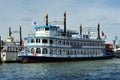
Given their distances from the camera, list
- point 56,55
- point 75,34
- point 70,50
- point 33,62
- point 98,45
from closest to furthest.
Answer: point 33,62 < point 56,55 < point 70,50 < point 75,34 < point 98,45

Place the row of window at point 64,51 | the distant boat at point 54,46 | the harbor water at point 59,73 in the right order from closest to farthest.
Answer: the harbor water at point 59,73 → the distant boat at point 54,46 → the row of window at point 64,51

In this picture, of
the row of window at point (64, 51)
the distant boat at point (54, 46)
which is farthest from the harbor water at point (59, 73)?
the row of window at point (64, 51)

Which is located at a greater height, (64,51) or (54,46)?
(54,46)

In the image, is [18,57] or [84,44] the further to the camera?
[84,44]

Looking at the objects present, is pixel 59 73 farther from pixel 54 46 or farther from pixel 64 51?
pixel 64 51

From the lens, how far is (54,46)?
89.2 meters

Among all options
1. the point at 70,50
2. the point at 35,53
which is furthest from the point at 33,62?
the point at 70,50

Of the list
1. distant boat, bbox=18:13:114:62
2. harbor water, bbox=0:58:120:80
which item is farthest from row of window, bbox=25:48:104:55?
harbor water, bbox=0:58:120:80

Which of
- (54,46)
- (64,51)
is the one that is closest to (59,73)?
(54,46)

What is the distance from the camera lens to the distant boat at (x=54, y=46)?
86375 millimetres

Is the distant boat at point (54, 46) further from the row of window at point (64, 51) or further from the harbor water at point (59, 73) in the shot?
the harbor water at point (59, 73)

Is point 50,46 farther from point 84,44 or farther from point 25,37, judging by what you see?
point 84,44

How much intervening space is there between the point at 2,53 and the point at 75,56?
21.6 m

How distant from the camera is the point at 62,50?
305 ft
